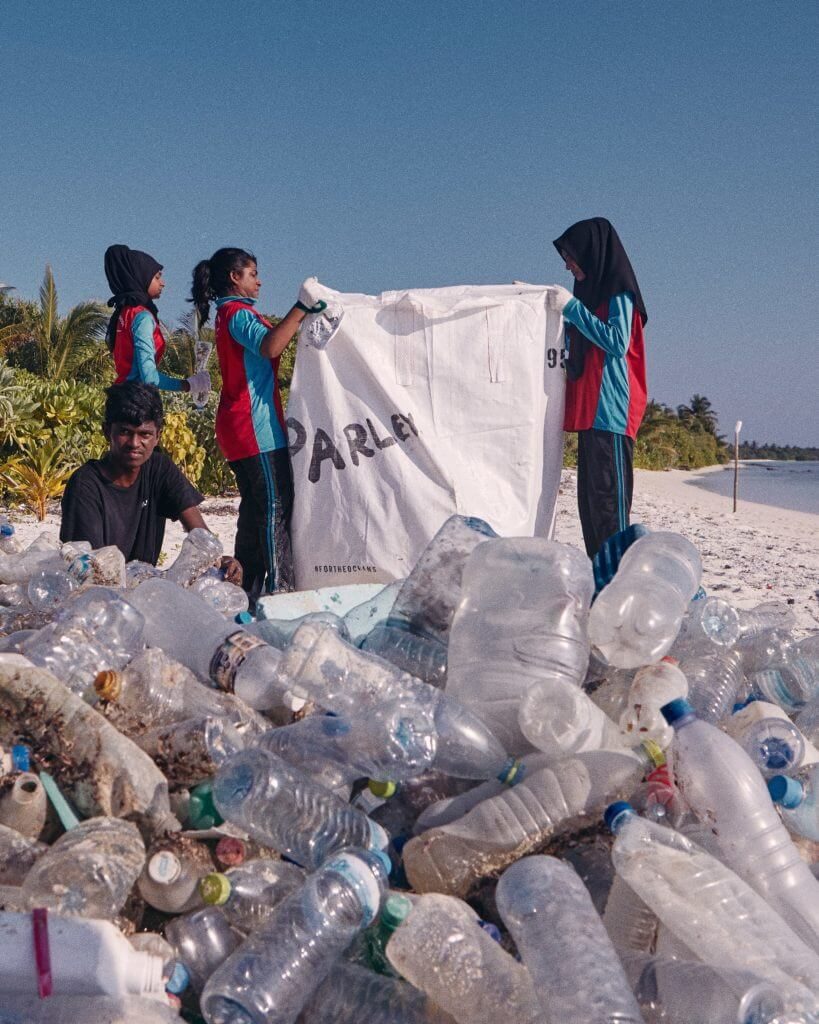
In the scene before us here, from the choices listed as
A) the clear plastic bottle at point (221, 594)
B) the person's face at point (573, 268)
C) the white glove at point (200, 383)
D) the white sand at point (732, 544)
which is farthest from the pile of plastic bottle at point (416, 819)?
the white sand at point (732, 544)

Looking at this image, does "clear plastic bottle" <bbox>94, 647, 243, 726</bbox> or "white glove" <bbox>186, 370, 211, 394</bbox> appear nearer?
"clear plastic bottle" <bbox>94, 647, 243, 726</bbox>

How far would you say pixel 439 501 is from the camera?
15.7 feet

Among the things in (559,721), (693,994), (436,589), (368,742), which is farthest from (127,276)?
(693,994)

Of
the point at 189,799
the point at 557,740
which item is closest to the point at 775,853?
the point at 557,740

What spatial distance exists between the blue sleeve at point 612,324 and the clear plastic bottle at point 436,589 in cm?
176

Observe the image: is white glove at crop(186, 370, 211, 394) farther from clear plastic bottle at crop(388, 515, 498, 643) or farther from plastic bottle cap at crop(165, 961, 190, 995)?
plastic bottle cap at crop(165, 961, 190, 995)

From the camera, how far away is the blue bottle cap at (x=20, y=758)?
2035 millimetres

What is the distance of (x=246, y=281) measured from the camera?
470 centimetres

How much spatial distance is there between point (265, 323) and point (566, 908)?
354 cm

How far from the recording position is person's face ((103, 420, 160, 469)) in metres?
4.10

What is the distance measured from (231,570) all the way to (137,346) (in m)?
1.59

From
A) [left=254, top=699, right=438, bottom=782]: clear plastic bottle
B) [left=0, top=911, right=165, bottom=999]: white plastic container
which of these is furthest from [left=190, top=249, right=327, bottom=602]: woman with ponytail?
[left=0, top=911, right=165, bottom=999]: white plastic container

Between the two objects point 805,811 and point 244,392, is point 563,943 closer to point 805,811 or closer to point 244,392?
point 805,811

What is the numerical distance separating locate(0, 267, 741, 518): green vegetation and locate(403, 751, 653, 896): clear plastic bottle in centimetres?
939
